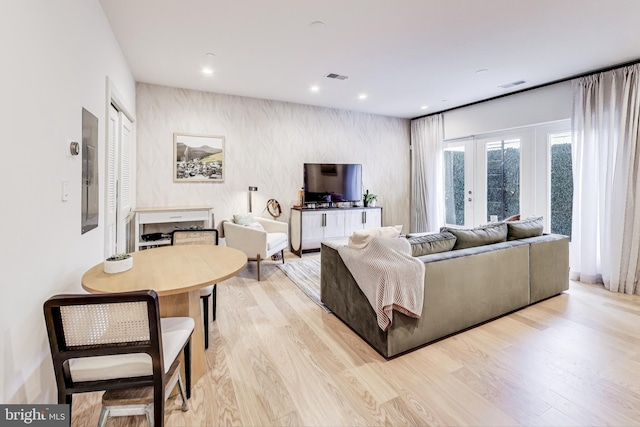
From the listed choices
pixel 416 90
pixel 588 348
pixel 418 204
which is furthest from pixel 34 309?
pixel 418 204

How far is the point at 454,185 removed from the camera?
5.72 m

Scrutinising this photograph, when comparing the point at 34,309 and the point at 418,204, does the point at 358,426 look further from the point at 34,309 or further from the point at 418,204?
the point at 418,204

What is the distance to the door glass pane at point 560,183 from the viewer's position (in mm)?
4107

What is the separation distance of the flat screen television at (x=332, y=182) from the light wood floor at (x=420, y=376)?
2.87m

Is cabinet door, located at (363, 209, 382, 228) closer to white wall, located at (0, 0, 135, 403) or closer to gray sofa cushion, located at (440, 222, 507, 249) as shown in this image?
gray sofa cushion, located at (440, 222, 507, 249)

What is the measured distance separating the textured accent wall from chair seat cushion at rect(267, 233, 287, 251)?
0.91 meters

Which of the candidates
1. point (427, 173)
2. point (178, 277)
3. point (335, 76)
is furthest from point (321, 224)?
point (178, 277)

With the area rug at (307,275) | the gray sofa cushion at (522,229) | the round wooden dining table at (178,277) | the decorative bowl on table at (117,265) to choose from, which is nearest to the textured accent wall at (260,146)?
the area rug at (307,275)

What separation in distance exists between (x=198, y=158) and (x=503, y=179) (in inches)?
192

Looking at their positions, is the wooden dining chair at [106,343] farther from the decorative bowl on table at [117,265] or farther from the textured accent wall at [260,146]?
the textured accent wall at [260,146]

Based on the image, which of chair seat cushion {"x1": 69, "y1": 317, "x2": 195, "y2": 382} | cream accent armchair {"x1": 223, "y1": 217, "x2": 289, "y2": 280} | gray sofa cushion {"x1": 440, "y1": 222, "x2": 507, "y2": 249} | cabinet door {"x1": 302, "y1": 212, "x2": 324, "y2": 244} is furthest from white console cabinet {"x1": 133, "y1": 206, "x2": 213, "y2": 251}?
gray sofa cushion {"x1": 440, "y1": 222, "x2": 507, "y2": 249}

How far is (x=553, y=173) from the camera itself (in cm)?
426

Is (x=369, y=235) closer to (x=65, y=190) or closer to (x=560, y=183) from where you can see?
(x=65, y=190)

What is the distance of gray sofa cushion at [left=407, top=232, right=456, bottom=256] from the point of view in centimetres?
229
